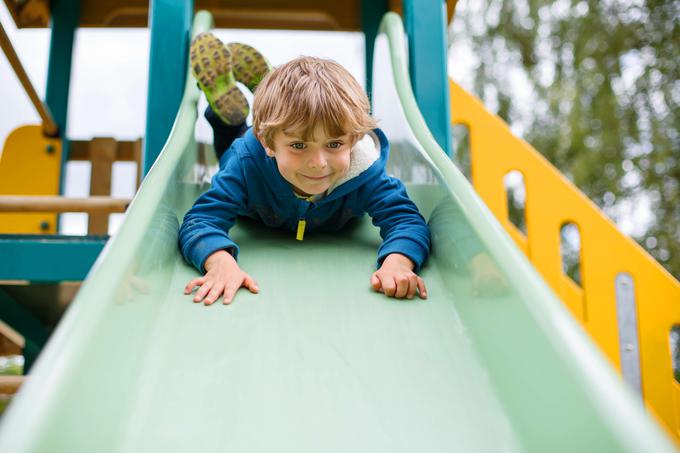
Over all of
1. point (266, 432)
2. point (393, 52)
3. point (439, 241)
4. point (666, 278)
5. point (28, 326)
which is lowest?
point (28, 326)

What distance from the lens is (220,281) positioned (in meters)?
1.44

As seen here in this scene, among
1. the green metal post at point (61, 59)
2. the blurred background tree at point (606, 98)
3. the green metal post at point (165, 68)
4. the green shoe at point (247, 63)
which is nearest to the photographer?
the green metal post at point (165, 68)

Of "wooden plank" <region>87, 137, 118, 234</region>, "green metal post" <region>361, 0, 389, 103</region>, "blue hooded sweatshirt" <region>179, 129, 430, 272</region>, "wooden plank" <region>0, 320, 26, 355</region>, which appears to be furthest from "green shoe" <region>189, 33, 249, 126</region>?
"wooden plank" <region>0, 320, 26, 355</region>

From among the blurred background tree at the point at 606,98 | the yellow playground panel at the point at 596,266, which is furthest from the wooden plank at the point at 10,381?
the blurred background tree at the point at 606,98

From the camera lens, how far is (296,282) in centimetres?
153

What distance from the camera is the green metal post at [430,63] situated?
6.72ft

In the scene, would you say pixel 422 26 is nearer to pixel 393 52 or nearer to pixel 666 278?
pixel 393 52

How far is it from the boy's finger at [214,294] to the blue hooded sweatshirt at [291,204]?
0.16 m

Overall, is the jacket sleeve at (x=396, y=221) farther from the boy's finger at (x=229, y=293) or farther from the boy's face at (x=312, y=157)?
the boy's finger at (x=229, y=293)

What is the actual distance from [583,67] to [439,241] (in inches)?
186

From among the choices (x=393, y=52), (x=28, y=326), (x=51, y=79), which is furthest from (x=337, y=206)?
(x=51, y=79)

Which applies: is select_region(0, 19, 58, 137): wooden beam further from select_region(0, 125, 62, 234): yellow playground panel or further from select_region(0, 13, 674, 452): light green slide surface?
select_region(0, 13, 674, 452): light green slide surface

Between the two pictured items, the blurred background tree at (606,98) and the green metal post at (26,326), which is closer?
the green metal post at (26,326)

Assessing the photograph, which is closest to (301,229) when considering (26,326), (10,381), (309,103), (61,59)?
(309,103)
